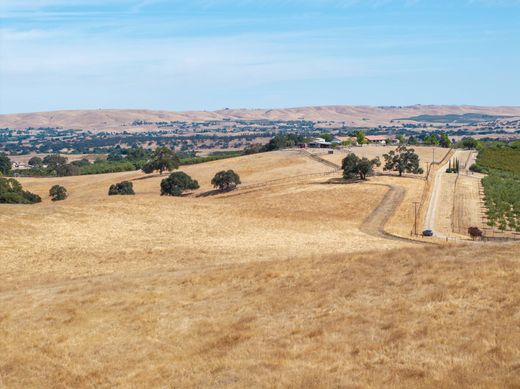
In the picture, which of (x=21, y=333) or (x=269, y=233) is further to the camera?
(x=269, y=233)

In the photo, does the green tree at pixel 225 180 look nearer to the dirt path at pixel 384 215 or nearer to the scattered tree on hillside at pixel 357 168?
the scattered tree on hillside at pixel 357 168

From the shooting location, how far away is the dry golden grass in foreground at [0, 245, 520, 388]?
21.0 meters

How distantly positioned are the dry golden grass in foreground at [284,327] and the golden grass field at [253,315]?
0.27ft

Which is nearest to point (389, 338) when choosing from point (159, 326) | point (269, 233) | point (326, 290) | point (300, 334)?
point (300, 334)

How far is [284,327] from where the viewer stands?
26438 millimetres

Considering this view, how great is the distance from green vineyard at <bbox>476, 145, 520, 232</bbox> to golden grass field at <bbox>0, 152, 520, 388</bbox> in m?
27.8

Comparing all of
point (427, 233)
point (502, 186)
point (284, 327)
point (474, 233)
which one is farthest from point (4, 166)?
point (284, 327)

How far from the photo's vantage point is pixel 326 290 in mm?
31906

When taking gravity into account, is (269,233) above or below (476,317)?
below

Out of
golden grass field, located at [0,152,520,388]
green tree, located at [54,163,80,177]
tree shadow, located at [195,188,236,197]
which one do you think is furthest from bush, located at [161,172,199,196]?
green tree, located at [54,163,80,177]

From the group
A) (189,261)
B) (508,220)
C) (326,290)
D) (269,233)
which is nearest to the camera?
(326,290)

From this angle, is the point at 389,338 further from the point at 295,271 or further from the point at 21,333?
the point at 21,333

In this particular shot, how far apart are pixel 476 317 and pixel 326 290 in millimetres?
9084

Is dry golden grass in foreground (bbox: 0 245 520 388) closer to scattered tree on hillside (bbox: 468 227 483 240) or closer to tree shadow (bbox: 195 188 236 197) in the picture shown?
scattered tree on hillside (bbox: 468 227 483 240)
